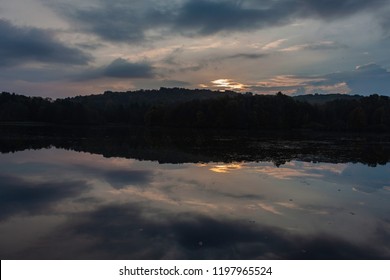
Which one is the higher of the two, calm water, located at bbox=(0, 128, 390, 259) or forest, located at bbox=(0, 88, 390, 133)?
forest, located at bbox=(0, 88, 390, 133)

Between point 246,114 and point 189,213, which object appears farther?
point 246,114

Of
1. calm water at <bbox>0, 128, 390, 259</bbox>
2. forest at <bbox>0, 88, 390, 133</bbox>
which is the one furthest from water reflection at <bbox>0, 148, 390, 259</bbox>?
forest at <bbox>0, 88, 390, 133</bbox>

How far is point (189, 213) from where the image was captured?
Answer: 16000 mm

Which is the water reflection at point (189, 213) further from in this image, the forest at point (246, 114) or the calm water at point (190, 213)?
the forest at point (246, 114)

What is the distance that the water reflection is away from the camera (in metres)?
11.8

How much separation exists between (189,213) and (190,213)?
43 mm

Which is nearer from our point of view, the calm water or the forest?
the calm water

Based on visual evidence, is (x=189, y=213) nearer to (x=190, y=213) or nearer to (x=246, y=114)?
(x=190, y=213)

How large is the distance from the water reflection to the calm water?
4cm

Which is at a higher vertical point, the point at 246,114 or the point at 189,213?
the point at 246,114

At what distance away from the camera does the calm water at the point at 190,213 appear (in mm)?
11828

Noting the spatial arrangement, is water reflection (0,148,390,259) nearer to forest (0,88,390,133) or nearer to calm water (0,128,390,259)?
calm water (0,128,390,259)

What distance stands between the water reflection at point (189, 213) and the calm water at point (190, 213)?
4cm

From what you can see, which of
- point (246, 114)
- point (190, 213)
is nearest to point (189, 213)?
point (190, 213)
